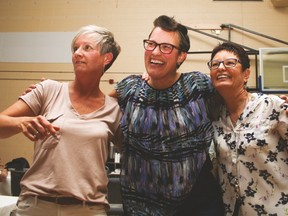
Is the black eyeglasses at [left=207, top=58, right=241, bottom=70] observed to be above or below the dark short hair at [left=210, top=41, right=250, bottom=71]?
below

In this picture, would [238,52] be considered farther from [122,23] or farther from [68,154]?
[122,23]

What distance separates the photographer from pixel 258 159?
5.25ft

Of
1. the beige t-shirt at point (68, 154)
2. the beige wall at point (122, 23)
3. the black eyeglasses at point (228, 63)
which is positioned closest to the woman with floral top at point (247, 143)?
the black eyeglasses at point (228, 63)

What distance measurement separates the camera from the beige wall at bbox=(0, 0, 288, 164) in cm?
546

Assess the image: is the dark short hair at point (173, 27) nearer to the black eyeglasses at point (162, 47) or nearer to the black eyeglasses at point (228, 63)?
the black eyeglasses at point (162, 47)

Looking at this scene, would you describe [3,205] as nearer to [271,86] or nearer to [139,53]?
[139,53]

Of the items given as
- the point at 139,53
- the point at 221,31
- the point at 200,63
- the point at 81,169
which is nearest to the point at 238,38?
the point at 221,31

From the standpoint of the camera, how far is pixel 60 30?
5.73 metres

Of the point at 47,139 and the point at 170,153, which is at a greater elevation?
the point at 47,139

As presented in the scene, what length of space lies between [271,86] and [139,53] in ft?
7.41

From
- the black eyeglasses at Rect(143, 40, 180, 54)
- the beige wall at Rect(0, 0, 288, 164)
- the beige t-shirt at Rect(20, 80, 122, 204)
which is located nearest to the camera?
the beige t-shirt at Rect(20, 80, 122, 204)

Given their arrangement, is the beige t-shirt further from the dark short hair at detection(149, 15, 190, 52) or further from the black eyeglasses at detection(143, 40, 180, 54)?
the dark short hair at detection(149, 15, 190, 52)

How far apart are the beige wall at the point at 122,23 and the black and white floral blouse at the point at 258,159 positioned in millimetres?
3725

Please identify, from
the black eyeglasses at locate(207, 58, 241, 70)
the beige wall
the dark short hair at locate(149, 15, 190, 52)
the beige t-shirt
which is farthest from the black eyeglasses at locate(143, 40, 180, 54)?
the beige wall
